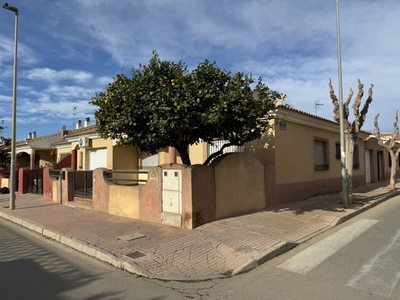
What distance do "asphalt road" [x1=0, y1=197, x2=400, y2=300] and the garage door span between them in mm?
9579

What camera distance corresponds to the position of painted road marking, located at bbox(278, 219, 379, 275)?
5020 millimetres

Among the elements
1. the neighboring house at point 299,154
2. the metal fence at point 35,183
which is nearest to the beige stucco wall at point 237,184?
the neighboring house at point 299,154

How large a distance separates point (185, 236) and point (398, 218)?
21.9ft

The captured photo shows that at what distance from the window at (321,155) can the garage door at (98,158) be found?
34.0ft

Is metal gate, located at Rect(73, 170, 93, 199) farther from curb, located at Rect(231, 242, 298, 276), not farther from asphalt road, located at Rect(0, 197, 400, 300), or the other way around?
curb, located at Rect(231, 242, 298, 276)

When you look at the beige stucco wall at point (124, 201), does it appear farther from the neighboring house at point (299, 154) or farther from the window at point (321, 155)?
the window at point (321, 155)

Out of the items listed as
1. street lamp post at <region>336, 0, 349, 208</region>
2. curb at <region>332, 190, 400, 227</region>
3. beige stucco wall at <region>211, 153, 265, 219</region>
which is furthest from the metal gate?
street lamp post at <region>336, 0, 349, 208</region>

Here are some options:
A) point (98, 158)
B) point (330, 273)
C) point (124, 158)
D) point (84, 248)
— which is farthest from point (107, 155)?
point (330, 273)

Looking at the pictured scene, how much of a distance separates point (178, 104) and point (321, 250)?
13.3 feet

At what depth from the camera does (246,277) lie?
184 inches

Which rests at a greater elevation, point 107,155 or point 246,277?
point 107,155

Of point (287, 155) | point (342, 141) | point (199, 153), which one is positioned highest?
point (342, 141)

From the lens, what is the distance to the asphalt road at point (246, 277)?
3992 millimetres

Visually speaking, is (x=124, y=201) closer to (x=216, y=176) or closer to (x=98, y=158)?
(x=216, y=176)
